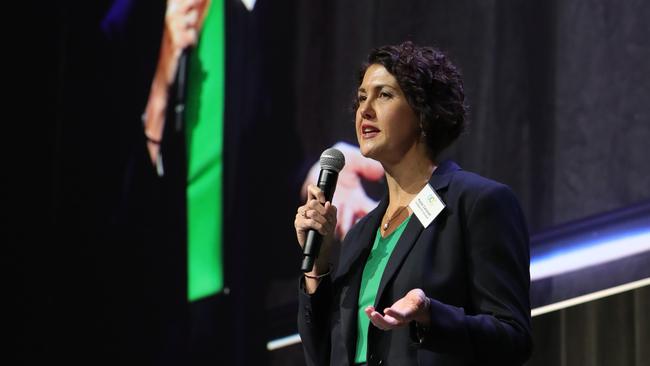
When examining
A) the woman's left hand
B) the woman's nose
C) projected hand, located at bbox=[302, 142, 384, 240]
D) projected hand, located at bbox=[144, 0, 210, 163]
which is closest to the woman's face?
the woman's nose

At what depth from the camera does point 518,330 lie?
1.63 metres

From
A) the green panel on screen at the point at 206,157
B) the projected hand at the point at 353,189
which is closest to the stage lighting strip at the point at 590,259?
the projected hand at the point at 353,189

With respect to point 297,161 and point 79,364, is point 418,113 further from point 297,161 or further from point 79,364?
point 79,364

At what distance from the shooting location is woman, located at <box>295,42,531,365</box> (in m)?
1.59

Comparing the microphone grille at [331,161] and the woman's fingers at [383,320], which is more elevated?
the microphone grille at [331,161]

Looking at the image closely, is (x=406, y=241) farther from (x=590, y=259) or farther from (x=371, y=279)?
(x=590, y=259)

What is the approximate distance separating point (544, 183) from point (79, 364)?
6.36 feet

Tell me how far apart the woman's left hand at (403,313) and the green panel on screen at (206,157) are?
1774mm

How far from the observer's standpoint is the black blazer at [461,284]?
158cm

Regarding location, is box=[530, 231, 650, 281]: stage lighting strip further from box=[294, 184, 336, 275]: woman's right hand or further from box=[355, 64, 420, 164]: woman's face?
box=[294, 184, 336, 275]: woman's right hand

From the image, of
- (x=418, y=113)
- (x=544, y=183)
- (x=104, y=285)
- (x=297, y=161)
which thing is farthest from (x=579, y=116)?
(x=104, y=285)

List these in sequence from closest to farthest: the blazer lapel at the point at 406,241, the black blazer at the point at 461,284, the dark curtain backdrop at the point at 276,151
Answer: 1. the black blazer at the point at 461,284
2. the blazer lapel at the point at 406,241
3. the dark curtain backdrop at the point at 276,151

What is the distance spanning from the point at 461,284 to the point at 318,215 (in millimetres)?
318

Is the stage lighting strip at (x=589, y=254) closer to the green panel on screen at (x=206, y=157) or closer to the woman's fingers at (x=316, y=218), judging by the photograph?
the woman's fingers at (x=316, y=218)
